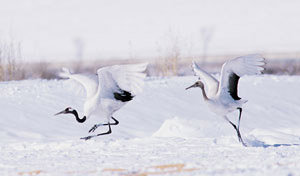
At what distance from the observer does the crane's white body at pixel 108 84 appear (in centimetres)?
778

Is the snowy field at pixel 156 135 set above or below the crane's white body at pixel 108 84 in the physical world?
below

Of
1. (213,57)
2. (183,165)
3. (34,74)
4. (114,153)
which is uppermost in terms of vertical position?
(183,165)

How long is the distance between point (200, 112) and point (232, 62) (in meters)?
5.29

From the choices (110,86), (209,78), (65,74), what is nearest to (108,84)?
(110,86)

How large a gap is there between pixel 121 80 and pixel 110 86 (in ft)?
0.56

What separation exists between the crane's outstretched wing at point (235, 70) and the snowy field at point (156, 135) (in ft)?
2.49

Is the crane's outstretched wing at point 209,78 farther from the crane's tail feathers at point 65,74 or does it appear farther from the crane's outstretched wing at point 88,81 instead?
the crane's tail feathers at point 65,74

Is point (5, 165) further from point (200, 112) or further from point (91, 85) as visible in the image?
point (200, 112)

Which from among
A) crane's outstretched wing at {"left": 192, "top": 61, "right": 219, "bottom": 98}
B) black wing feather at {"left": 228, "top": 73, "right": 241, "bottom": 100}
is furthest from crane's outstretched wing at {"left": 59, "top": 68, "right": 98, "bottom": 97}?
black wing feather at {"left": 228, "top": 73, "right": 241, "bottom": 100}

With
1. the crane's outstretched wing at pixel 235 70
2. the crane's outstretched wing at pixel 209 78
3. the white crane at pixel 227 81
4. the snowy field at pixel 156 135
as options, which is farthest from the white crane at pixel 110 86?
the crane's outstretched wing at pixel 235 70

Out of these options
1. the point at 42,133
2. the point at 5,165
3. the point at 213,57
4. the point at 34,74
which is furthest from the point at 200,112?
the point at 213,57

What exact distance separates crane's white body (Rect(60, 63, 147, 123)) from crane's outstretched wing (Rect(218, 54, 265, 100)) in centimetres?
101

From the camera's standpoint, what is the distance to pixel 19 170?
21.7 feet

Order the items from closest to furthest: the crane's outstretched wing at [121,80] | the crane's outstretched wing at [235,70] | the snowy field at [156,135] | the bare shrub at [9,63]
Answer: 1. the snowy field at [156,135]
2. the crane's outstretched wing at [235,70]
3. the crane's outstretched wing at [121,80]
4. the bare shrub at [9,63]
